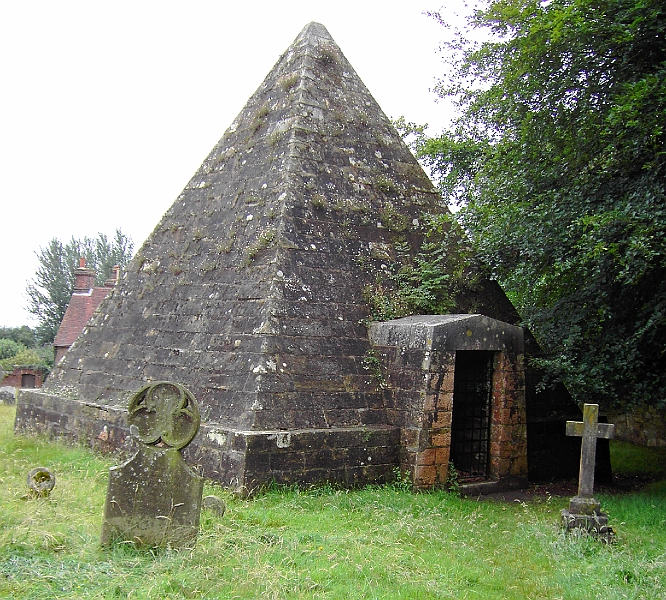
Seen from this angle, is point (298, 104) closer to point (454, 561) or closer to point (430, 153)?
point (430, 153)

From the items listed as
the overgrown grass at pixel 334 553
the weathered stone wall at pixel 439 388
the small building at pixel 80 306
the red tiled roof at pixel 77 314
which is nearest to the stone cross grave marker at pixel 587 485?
the overgrown grass at pixel 334 553

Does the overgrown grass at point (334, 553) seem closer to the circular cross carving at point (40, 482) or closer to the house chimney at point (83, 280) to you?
the circular cross carving at point (40, 482)

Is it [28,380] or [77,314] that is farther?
[77,314]

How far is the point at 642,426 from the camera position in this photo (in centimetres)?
1600

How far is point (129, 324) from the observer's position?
10062 mm

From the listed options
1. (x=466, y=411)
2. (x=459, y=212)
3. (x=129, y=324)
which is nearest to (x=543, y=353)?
(x=466, y=411)

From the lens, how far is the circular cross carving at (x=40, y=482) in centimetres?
647

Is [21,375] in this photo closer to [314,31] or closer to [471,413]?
[314,31]

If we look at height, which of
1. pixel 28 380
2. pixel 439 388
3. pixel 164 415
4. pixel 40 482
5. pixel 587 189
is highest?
pixel 587 189

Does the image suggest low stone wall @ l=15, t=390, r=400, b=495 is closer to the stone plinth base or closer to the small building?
the stone plinth base

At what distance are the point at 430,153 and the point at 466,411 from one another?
7.04 metres

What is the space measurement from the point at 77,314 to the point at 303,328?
2737 centimetres

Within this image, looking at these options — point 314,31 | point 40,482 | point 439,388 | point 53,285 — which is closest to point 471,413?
point 439,388

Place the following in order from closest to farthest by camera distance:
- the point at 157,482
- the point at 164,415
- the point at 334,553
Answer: the point at 334,553, the point at 157,482, the point at 164,415
